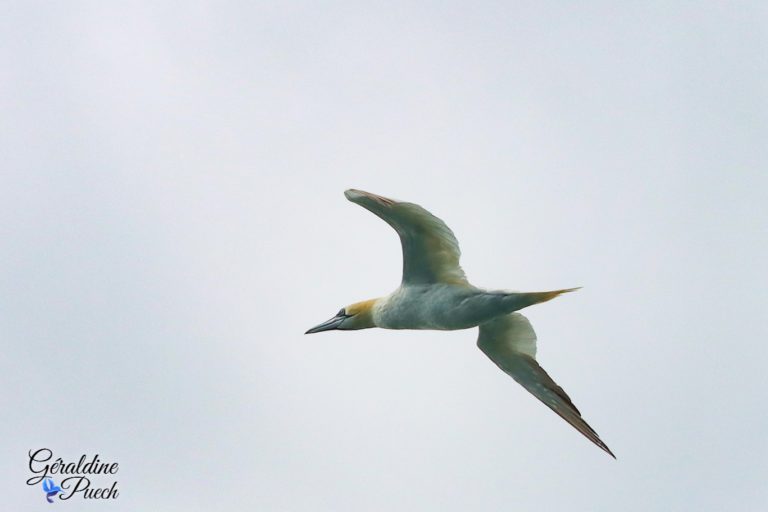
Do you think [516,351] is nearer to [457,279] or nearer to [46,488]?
[457,279]

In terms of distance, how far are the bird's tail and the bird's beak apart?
3.82 meters

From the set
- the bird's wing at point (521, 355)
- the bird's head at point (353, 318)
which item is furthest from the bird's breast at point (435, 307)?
the bird's wing at point (521, 355)

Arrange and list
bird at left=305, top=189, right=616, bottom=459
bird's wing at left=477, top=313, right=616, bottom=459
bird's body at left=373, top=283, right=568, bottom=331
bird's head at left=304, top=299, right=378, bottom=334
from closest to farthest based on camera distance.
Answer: bird at left=305, top=189, right=616, bottom=459
bird's body at left=373, top=283, right=568, bottom=331
bird's wing at left=477, top=313, right=616, bottom=459
bird's head at left=304, top=299, right=378, bottom=334

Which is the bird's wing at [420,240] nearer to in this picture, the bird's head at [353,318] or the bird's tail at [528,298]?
the bird's tail at [528,298]

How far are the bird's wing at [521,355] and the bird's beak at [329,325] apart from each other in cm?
254

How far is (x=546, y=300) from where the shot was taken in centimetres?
1703

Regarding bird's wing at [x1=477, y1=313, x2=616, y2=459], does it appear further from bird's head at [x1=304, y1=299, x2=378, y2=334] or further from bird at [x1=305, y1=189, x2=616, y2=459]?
bird's head at [x1=304, y1=299, x2=378, y2=334]

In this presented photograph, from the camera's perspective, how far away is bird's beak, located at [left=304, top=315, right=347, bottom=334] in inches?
801

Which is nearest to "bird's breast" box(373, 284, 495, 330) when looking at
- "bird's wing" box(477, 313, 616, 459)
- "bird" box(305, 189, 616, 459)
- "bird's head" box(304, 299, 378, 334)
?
"bird" box(305, 189, 616, 459)

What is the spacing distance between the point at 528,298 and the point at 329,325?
182 inches

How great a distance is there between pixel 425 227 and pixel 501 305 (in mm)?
1636

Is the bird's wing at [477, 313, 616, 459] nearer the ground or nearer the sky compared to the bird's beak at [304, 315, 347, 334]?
nearer the ground

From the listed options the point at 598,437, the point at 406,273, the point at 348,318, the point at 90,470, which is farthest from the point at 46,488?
the point at 598,437

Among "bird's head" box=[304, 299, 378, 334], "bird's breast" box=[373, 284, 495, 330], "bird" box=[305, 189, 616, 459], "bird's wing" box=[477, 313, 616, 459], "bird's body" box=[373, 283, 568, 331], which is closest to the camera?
"bird" box=[305, 189, 616, 459]
